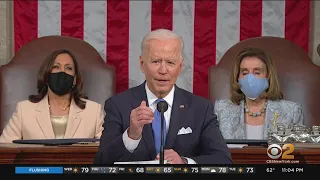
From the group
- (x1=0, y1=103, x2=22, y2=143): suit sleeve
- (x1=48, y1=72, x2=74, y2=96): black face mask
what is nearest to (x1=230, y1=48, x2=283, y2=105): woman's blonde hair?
(x1=48, y1=72, x2=74, y2=96): black face mask

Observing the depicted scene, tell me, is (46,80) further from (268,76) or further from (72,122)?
(268,76)

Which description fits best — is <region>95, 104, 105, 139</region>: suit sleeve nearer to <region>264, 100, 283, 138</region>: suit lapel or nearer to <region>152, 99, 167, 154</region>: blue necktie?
<region>264, 100, 283, 138</region>: suit lapel

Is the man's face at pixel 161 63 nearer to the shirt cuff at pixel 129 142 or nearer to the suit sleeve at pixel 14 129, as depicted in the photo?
the shirt cuff at pixel 129 142

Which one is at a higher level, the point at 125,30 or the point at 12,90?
the point at 125,30

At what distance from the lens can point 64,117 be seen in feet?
9.62

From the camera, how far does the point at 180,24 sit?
3.72 m

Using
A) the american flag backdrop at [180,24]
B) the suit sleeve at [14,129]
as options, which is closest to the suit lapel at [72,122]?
the suit sleeve at [14,129]

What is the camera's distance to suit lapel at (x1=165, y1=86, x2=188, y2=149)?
5.65 ft

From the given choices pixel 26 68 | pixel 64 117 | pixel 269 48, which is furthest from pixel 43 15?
pixel 269 48

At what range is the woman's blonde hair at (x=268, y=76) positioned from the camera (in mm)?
2877

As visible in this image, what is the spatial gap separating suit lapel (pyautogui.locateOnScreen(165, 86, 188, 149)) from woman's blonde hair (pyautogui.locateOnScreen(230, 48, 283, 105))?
1132 mm

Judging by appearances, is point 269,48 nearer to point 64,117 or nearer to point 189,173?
point 64,117

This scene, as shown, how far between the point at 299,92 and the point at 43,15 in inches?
58.3

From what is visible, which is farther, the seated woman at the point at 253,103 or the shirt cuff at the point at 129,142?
the seated woman at the point at 253,103
